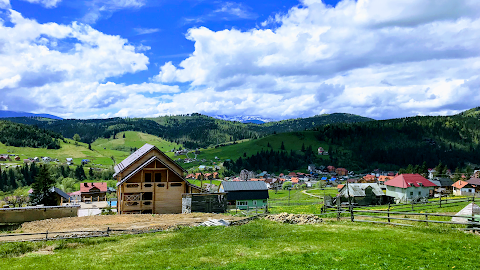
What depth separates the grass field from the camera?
14.9 metres

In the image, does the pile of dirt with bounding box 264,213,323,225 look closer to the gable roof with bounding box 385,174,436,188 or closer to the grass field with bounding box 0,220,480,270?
the grass field with bounding box 0,220,480,270

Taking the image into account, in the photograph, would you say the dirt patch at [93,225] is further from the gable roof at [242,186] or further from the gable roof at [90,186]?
the gable roof at [90,186]

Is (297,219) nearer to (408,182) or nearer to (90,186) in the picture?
(408,182)

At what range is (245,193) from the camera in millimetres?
80125

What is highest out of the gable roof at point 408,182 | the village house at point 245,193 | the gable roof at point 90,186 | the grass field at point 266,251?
the grass field at point 266,251

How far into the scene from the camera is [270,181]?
585ft

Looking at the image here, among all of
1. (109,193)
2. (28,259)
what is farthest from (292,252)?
(109,193)

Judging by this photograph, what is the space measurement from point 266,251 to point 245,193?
206 ft

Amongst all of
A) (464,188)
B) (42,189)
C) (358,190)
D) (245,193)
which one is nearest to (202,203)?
(245,193)

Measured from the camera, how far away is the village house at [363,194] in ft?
235

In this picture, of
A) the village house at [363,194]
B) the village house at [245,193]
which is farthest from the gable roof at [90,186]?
the village house at [363,194]

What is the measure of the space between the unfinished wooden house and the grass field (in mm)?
21792

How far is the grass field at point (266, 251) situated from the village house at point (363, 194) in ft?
169

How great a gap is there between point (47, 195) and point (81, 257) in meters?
70.0
